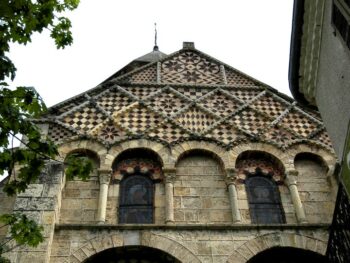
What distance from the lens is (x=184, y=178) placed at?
10156 mm

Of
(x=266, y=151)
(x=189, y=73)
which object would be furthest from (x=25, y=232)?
(x=189, y=73)

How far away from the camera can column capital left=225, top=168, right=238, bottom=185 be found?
→ 9.99m

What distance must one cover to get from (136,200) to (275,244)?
271 cm

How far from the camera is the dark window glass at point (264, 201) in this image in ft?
31.8

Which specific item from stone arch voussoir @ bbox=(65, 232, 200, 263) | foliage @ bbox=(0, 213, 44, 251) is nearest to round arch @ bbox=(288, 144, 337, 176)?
stone arch voussoir @ bbox=(65, 232, 200, 263)

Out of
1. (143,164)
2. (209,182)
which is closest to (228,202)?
(209,182)

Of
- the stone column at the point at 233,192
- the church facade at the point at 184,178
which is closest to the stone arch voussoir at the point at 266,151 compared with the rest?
the church facade at the point at 184,178

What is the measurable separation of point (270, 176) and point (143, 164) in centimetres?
257

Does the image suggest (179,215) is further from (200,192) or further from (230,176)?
(230,176)

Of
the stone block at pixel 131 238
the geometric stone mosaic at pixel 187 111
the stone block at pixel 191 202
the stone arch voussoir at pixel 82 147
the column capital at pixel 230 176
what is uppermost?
the geometric stone mosaic at pixel 187 111

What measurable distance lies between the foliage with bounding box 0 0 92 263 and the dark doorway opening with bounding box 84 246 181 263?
255 cm

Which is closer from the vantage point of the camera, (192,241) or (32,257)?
(32,257)

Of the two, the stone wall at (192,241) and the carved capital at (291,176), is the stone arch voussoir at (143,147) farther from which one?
the carved capital at (291,176)

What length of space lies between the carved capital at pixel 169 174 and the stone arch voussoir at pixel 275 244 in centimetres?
200
